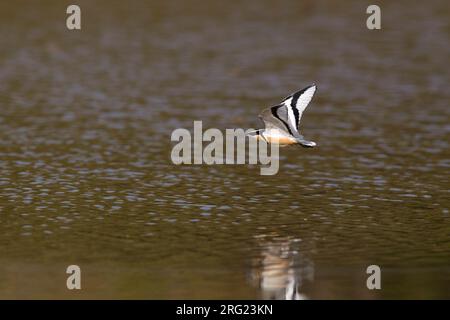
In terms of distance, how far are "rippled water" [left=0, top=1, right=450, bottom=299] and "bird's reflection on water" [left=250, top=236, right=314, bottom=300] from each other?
0.04 metres

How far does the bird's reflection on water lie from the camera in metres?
12.8

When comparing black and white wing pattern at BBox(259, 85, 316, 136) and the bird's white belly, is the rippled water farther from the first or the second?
black and white wing pattern at BBox(259, 85, 316, 136)

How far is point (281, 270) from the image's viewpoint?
13.7 meters

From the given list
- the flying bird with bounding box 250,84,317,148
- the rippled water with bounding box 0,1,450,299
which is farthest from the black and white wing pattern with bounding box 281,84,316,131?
the rippled water with bounding box 0,1,450,299

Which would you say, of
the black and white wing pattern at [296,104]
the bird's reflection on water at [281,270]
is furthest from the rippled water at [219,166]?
the black and white wing pattern at [296,104]

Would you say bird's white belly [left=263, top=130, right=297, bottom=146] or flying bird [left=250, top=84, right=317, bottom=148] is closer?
flying bird [left=250, top=84, right=317, bottom=148]

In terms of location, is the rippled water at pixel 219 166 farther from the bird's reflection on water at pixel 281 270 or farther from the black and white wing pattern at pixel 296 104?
the black and white wing pattern at pixel 296 104

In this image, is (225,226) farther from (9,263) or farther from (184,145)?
(184,145)

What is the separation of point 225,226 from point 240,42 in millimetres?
18983

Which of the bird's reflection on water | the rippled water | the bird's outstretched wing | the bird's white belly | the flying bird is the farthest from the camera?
the bird's white belly

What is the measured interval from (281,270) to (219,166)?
6.65 m

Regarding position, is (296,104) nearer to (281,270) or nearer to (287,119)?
(287,119)

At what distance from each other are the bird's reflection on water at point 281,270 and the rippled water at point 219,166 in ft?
0.13

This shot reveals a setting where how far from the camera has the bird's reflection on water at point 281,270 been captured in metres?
12.8
